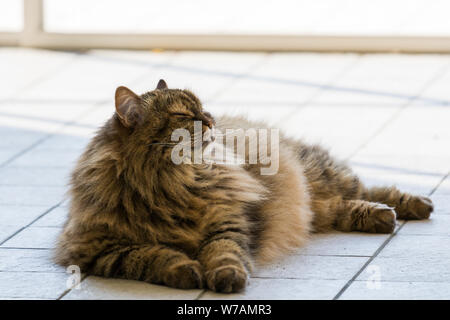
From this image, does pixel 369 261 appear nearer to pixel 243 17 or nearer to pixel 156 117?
pixel 156 117

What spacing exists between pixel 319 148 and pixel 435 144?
4.38 feet

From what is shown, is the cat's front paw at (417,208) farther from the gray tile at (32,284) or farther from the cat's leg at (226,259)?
the gray tile at (32,284)

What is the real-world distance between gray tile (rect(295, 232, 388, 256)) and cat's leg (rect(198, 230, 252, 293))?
1.37ft

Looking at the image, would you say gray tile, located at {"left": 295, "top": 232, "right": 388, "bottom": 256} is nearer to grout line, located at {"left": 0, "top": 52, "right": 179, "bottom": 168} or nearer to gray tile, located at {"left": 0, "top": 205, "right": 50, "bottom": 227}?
gray tile, located at {"left": 0, "top": 205, "right": 50, "bottom": 227}

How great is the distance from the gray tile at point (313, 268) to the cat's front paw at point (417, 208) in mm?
607

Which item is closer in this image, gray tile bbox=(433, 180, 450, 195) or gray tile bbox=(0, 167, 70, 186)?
gray tile bbox=(433, 180, 450, 195)

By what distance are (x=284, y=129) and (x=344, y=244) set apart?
0.96 metres

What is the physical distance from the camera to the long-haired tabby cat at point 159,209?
3518 mm

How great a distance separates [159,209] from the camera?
361cm

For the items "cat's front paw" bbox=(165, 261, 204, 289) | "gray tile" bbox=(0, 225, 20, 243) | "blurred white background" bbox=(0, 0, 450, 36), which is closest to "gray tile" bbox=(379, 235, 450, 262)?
"cat's front paw" bbox=(165, 261, 204, 289)

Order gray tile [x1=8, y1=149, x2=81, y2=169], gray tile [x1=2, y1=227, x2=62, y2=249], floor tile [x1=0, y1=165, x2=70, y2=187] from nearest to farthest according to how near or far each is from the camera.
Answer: gray tile [x1=2, y1=227, x2=62, y2=249]
floor tile [x1=0, y1=165, x2=70, y2=187]
gray tile [x1=8, y1=149, x2=81, y2=169]

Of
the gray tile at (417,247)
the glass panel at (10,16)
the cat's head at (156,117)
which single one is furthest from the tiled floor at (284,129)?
the cat's head at (156,117)

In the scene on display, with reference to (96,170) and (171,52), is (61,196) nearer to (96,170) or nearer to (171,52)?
(96,170)

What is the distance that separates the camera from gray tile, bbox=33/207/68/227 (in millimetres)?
4406
